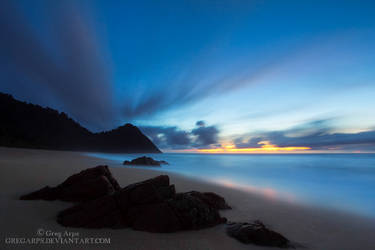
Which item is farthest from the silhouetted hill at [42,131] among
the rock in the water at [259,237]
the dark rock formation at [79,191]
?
the rock in the water at [259,237]

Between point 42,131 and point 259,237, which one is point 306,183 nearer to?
point 259,237

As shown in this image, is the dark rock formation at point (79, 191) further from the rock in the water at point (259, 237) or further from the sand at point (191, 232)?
the rock in the water at point (259, 237)

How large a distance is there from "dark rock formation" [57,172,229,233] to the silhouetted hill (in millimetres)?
47881

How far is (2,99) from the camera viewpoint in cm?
5775

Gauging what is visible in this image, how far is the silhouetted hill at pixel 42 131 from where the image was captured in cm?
4594

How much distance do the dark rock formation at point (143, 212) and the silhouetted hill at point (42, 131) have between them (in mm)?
47881

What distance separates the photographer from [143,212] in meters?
4.14

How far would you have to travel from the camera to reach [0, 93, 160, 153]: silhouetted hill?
4594 cm

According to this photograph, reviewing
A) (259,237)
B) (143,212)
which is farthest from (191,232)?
(259,237)

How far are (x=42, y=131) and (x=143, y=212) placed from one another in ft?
246

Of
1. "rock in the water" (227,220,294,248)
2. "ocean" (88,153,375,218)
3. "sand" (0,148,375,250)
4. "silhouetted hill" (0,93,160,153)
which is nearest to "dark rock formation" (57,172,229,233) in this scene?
"sand" (0,148,375,250)

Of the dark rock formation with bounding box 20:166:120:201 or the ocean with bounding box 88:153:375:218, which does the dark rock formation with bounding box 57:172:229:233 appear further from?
the ocean with bounding box 88:153:375:218

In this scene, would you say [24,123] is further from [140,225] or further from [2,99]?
[140,225]

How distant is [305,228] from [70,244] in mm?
6093
